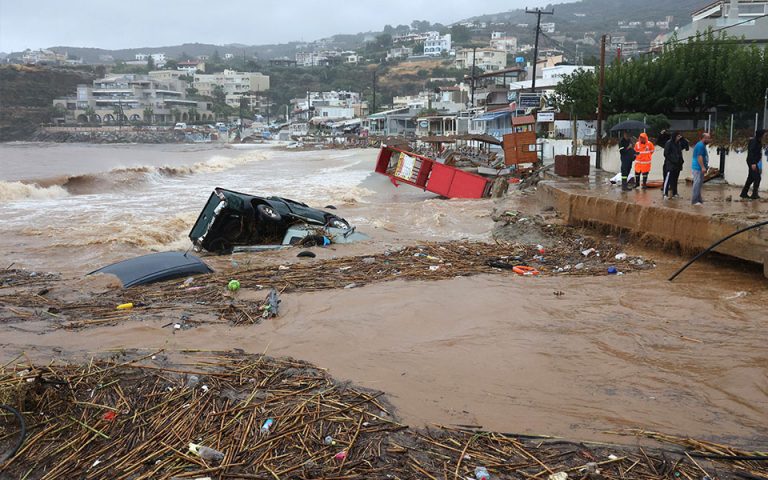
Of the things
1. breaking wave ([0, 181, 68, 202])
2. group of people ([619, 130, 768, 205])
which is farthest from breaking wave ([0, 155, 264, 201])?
group of people ([619, 130, 768, 205])

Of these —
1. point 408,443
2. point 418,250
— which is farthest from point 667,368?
point 418,250

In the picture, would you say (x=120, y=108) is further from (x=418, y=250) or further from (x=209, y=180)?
(x=418, y=250)

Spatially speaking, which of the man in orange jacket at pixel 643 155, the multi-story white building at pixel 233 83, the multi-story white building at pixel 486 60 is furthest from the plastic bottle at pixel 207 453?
the multi-story white building at pixel 233 83

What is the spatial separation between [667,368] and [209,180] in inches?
1382

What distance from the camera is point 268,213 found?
37.2 feet

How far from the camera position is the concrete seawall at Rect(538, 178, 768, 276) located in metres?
8.44

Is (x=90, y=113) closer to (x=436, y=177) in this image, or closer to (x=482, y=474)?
(x=436, y=177)

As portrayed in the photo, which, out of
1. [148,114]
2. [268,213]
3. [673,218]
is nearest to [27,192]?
[268,213]

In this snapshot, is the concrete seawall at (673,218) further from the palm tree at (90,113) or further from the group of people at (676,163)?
the palm tree at (90,113)

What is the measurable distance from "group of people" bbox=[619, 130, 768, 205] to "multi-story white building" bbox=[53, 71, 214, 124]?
457 ft

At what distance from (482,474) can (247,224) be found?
8.91m

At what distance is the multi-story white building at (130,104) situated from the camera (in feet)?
455

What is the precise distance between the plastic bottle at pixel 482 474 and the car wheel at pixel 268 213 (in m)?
8.51

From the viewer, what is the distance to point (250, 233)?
11672 mm
